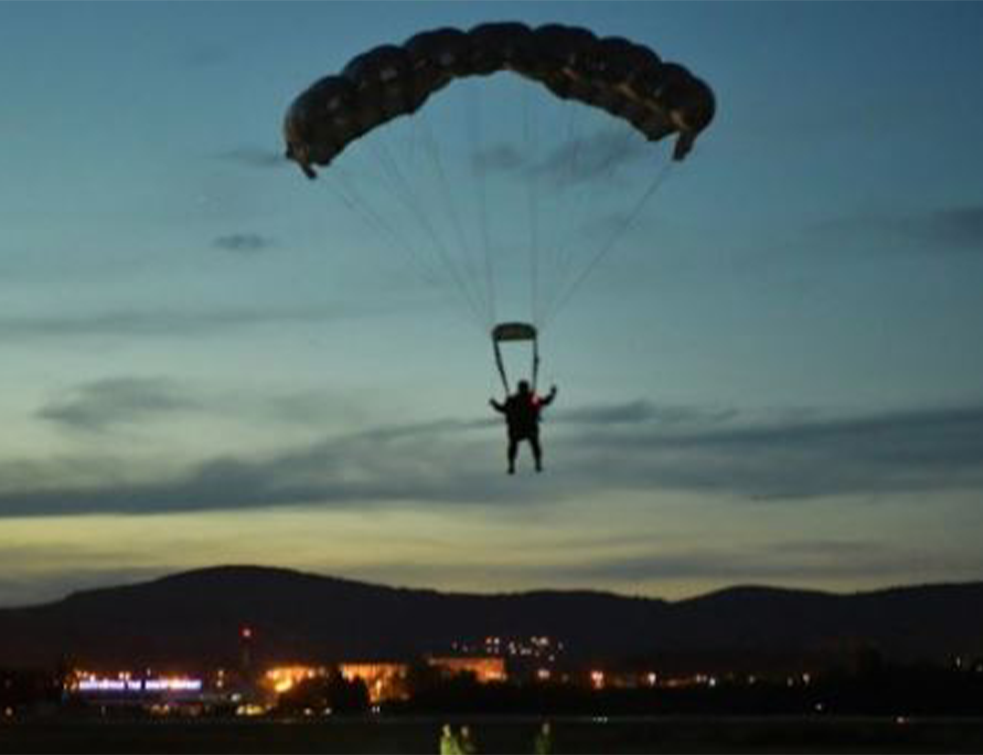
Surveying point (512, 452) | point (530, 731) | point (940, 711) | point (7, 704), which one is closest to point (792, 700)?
point (940, 711)

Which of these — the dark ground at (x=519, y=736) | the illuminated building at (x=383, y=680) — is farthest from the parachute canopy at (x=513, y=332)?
the illuminated building at (x=383, y=680)

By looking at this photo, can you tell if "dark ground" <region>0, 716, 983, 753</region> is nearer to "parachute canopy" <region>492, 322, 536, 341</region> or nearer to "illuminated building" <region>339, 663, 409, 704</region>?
"parachute canopy" <region>492, 322, 536, 341</region>

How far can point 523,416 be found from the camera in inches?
1275

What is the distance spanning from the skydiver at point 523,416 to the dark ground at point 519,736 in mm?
18579

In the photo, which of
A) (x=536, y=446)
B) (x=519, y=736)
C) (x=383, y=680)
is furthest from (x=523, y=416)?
(x=383, y=680)

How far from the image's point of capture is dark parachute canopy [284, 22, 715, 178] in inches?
1264

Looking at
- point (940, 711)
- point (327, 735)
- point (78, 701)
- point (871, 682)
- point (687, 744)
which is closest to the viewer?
point (687, 744)

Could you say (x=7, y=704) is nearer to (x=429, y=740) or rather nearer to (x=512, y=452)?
(x=429, y=740)

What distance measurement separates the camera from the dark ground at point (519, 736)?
51.6m

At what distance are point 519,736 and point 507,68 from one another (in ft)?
92.1

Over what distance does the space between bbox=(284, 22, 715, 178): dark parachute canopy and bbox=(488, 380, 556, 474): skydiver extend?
15.6 ft

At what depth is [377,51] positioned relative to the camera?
32469 mm

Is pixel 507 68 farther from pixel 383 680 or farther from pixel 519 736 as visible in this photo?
pixel 383 680

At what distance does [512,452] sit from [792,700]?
5625cm
